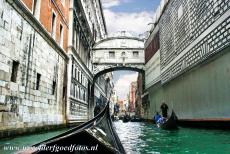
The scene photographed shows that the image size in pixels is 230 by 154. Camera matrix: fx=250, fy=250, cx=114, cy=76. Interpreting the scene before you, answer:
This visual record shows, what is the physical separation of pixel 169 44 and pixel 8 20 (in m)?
9.68

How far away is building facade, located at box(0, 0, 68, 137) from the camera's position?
5.35 m

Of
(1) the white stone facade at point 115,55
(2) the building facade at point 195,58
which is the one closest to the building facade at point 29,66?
(2) the building facade at point 195,58

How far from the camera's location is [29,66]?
674 cm

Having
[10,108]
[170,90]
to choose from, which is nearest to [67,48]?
[170,90]

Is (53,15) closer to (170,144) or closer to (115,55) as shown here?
(170,144)

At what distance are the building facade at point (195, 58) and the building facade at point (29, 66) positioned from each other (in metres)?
5.28

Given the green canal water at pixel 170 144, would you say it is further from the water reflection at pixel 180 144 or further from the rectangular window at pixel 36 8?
the rectangular window at pixel 36 8

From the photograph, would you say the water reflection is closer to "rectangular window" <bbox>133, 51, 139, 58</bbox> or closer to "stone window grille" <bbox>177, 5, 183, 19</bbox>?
"stone window grille" <bbox>177, 5, 183, 19</bbox>

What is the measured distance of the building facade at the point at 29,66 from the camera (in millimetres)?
5348

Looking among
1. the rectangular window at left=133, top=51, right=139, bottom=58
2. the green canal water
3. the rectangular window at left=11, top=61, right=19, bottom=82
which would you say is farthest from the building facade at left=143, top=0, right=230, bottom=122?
the rectangular window at left=133, top=51, right=139, bottom=58

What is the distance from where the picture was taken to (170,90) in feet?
43.8

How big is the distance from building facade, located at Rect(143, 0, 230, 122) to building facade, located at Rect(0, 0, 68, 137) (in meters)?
5.28

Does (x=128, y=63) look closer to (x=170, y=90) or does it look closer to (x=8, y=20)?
(x=170, y=90)

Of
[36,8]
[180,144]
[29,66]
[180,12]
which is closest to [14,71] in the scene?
[29,66]
